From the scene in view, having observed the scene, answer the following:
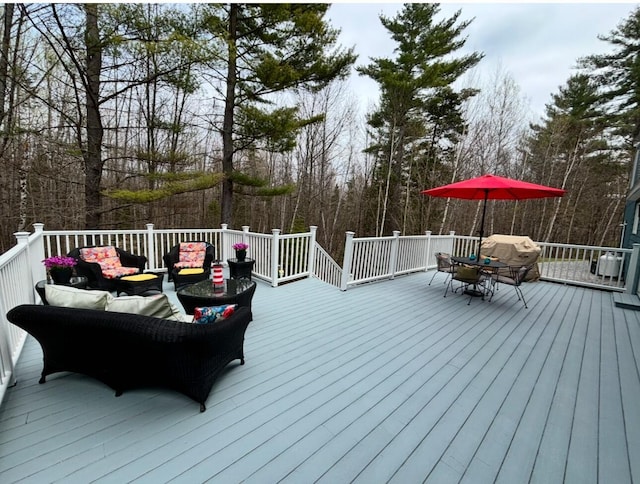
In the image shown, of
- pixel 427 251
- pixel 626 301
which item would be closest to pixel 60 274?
pixel 427 251

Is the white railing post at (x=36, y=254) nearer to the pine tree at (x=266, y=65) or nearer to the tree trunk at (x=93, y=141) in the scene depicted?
the tree trunk at (x=93, y=141)

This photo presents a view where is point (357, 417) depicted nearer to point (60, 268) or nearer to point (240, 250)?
point (240, 250)

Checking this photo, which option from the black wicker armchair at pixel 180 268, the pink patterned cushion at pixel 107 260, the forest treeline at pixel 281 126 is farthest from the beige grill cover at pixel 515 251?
the pink patterned cushion at pixel 107 260

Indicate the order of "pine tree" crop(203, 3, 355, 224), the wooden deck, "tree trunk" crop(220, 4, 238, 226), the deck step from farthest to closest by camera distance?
"tree trunk" crop(220, 4, 238, 226)
"pine tree" crop(203, 3, 355, 224)
the deck step
the wooden deck

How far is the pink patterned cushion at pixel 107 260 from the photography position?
413 cm

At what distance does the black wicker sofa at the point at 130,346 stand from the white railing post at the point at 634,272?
735 centimetres

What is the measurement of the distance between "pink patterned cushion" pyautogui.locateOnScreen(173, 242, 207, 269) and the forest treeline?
2129 mm

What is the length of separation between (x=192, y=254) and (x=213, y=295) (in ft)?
7.83

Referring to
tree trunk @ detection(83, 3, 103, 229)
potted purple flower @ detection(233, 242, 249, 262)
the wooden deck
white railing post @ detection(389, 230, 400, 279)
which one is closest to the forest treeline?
tree trunk @ detection(83, 3, 103, 229)

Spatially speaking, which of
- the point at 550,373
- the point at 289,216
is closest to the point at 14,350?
the point at 550,373

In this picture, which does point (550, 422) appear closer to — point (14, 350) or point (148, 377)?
point (148, 377)

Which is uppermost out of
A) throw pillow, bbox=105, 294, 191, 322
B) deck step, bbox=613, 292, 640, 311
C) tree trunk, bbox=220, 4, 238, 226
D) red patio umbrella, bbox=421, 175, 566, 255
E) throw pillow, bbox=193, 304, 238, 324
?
tree trunk, bbox=220, 4, 238, 226

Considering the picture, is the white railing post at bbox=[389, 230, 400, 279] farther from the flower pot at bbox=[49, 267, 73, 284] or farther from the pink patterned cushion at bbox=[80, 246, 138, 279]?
the flower pot at bbox=[49, 267, 73, 284]

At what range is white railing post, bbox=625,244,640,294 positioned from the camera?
17.3 feet
